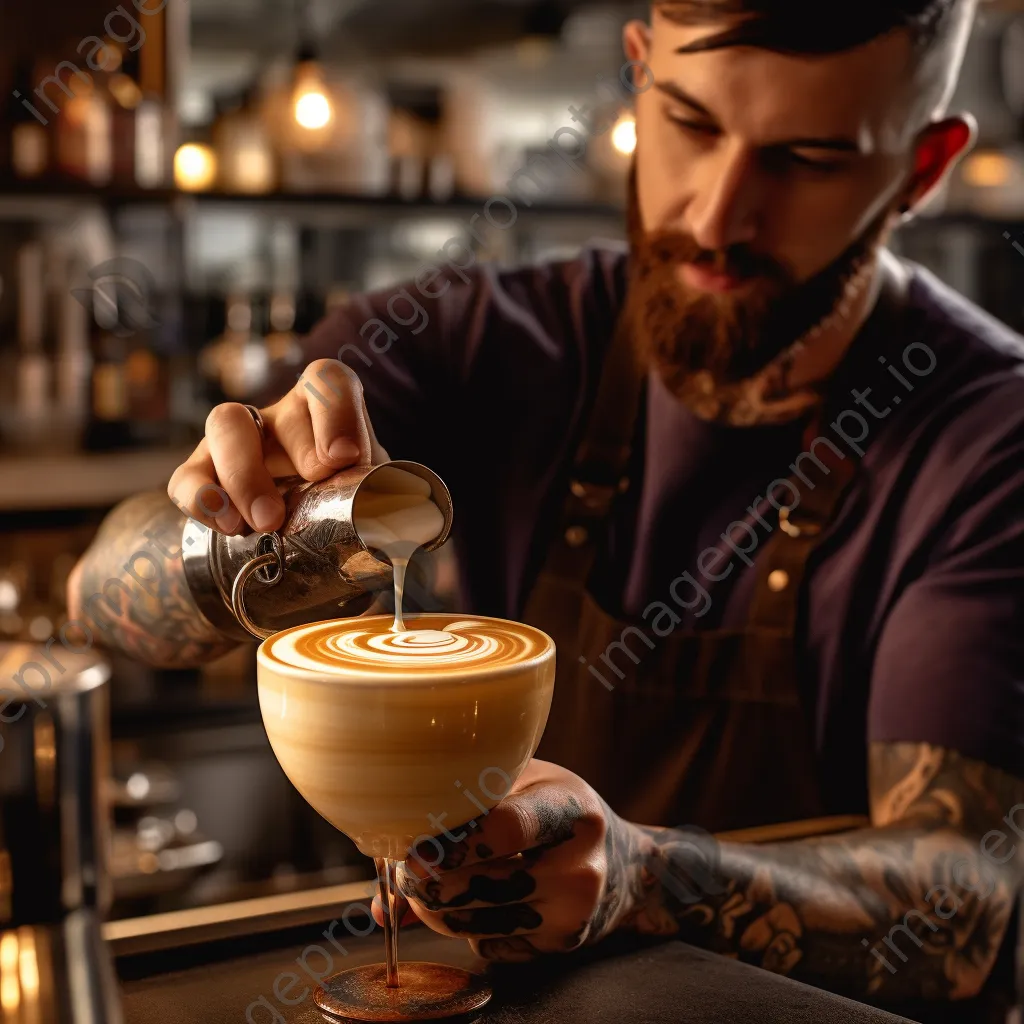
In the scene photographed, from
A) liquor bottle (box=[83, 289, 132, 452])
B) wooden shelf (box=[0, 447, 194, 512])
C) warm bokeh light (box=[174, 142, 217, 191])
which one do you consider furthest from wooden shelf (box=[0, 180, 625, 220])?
wooden shelf (box=[0, 447, 194, 512])

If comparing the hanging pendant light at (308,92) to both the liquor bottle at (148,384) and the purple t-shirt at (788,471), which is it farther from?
the purple t-shirt at (788,471)

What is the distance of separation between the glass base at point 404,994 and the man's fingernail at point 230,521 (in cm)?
44

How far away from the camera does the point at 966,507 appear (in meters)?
1.90

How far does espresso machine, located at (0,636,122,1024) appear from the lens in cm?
115

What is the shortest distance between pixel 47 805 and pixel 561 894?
55 centimetres

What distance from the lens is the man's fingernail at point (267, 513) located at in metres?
1.26

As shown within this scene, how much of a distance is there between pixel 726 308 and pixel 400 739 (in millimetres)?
1144

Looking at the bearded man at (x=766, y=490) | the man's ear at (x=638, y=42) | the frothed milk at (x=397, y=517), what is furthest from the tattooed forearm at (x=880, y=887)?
the man's ear at (x=638, y=42)

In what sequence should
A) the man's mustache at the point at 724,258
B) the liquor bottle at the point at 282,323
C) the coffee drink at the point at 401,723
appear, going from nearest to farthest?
the coffee drink at the point at 401,723 < the man's mustache at the point at 724,258 < the liquor bottle at the point at 282,323

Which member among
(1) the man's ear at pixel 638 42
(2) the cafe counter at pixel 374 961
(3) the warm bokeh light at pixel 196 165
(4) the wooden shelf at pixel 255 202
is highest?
(1) the man's ear at pixel 638 42

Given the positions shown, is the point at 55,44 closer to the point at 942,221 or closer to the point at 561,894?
the point at 942,221

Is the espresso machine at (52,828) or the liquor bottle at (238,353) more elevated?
the liquor bottle at (238,353)

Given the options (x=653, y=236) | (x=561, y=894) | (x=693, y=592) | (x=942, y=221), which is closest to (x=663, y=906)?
(x=561, y=894)

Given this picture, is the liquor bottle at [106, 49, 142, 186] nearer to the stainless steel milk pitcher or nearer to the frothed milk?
the stainless steel milk pitcher
